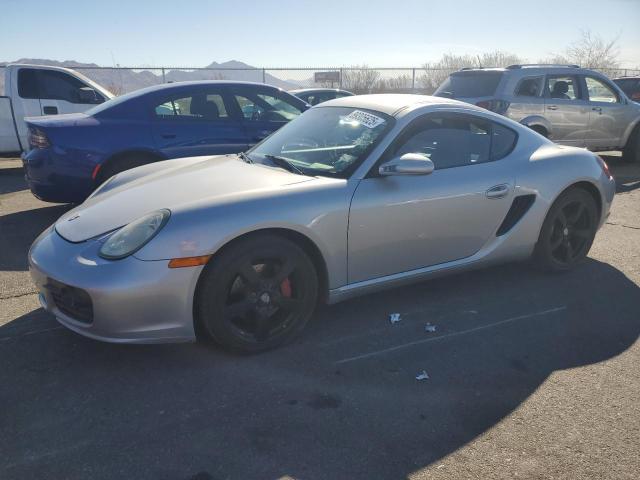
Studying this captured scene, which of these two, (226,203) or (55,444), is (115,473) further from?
(226,203)

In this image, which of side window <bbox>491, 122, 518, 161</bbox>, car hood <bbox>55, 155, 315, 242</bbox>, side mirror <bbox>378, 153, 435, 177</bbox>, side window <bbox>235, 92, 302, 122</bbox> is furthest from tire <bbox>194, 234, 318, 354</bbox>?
side window <bbox>235, 92, 302, 122</bbox>

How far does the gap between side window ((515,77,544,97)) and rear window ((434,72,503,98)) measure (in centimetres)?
35

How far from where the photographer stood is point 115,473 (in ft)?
7.07

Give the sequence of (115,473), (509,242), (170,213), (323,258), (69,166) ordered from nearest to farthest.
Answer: (115,473) < (170,213) < (323,258) < (509,242) < (69,166)

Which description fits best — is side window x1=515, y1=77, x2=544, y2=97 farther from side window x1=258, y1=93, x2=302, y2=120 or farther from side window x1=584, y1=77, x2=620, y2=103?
side window x1=258, y1=93, x2=302, y2=120

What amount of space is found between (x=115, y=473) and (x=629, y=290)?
12.5 feet

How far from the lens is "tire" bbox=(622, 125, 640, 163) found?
33.1 ft

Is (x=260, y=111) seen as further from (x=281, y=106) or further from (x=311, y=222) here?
(x=311, y=222)

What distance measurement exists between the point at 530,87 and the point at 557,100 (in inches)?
23.6

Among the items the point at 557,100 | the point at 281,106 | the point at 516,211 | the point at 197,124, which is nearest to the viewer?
the point at 516,211

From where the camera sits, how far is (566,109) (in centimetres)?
891

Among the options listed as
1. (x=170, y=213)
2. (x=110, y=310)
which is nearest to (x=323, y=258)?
(x=170, y=213)

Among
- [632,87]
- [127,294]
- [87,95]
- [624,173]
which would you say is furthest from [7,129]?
[632,87]

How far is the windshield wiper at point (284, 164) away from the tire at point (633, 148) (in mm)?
8937
